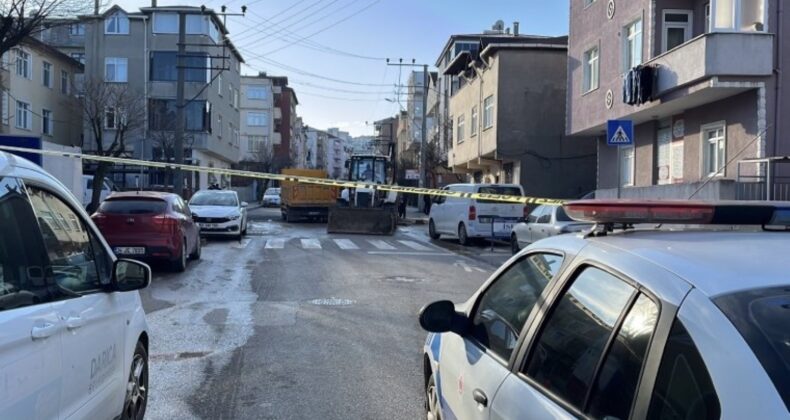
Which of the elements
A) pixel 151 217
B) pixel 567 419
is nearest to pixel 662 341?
pixel 567 419

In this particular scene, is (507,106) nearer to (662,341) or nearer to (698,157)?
(698,157)

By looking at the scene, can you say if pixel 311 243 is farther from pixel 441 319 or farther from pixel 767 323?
pixel 767 323

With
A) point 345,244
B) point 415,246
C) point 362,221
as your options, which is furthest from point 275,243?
point 362,221

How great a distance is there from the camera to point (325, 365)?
20.7 ft

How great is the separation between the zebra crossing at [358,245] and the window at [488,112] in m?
11.5

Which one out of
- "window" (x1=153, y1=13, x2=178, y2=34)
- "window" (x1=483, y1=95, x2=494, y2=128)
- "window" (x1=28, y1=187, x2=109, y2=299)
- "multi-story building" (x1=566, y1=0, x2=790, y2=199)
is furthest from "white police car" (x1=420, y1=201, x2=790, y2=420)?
"window" (x1=153, y1=13, x2=178, y2=34)

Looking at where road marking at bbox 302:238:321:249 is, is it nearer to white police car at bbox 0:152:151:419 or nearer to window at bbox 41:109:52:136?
white police car at bbox 0:152:151:419

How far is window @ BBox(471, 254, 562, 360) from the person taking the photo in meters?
2.96

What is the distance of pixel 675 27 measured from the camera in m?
18.5

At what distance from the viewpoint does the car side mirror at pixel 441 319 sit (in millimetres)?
3424

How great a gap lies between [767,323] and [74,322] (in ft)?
9.20

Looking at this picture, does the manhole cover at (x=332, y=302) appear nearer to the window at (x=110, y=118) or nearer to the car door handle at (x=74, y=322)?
the car door handle at (x=74, y=322)

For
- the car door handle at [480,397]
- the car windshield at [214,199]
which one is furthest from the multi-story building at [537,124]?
the car door handle at [480,397]

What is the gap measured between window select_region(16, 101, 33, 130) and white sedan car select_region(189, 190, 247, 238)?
2106 cm
